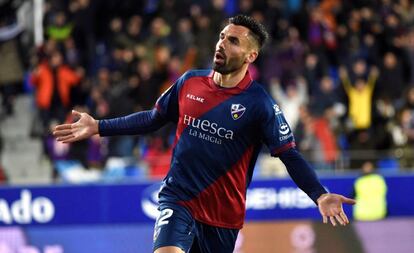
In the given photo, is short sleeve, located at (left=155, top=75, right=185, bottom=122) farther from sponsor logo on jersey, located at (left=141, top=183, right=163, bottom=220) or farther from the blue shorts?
sponsor logo on jersey, located at (left=141, top=183, right=163, bottom=220)

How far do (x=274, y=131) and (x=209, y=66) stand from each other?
33.7 ft

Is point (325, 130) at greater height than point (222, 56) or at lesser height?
lesser

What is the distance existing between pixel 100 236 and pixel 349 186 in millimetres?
3029

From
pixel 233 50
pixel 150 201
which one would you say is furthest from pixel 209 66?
pixel 233 50

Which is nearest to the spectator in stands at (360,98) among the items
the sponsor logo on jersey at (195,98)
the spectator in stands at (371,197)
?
the spectator in stands at (371,197)

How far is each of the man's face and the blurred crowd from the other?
7839mm

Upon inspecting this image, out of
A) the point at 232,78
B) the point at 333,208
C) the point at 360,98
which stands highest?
the point at 232,78

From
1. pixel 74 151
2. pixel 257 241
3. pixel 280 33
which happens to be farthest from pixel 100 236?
pixel 280 33

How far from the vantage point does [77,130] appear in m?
6.83

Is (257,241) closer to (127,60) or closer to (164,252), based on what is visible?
(164,252)

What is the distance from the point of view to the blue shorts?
6.49 metres

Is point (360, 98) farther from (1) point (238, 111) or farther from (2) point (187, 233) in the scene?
(2) point (187, 233)

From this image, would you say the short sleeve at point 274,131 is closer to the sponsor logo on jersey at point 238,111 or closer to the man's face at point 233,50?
the sponsor logo on jersey at point 238,111

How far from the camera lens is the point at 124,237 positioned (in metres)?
11.2
